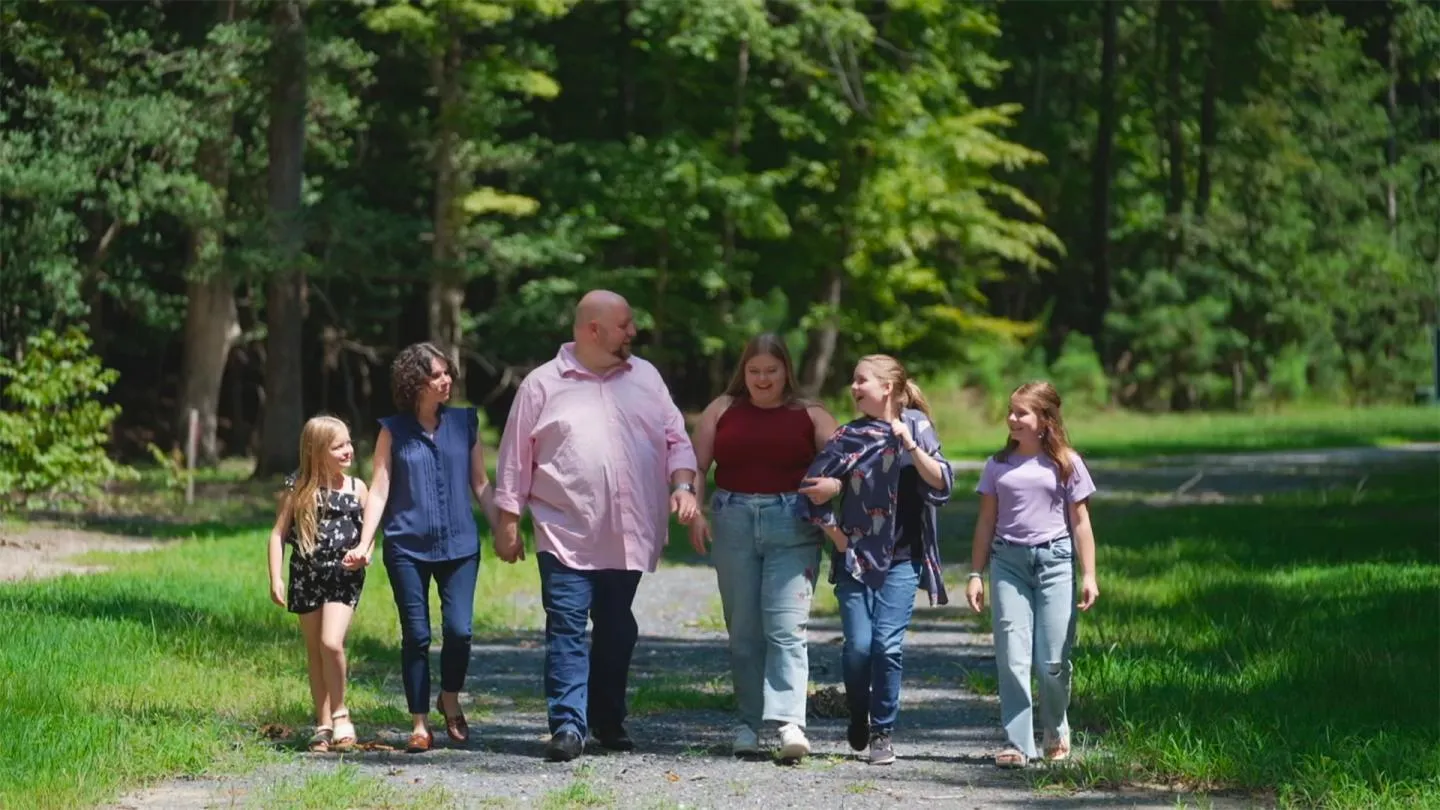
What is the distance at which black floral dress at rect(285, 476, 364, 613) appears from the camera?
970 cm

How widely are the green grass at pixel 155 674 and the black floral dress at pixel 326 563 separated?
26.0 inches

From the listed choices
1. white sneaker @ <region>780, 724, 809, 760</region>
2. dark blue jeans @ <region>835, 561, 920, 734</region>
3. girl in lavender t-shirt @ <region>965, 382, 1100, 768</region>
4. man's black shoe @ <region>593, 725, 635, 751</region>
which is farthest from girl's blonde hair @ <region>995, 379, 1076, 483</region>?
man's black shoe @ <region>593, 725, 635, 751</region>

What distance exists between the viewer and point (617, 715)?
9.85 m

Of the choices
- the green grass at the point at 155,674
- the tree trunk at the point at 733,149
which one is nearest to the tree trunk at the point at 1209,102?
the tree trunk at the point at 733,149

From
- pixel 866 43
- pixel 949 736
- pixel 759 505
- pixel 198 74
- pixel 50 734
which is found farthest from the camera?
pixel 866 43

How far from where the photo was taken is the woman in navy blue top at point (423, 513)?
31.9 ft

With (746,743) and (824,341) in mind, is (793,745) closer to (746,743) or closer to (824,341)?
(746,743)

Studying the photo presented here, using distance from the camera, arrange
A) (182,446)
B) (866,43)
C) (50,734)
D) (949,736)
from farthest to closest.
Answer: (866,43) < (182,446) < (949,736) < (50,734)

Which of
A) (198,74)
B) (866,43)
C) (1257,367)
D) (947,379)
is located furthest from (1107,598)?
(1257,367)

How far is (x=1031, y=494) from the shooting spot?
9469 millimetres

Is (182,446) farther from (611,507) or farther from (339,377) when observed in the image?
(611,507)

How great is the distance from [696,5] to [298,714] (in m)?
21.4

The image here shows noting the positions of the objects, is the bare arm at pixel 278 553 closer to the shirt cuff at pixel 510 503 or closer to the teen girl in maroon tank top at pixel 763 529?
the shirt cuff at pixel 510 503

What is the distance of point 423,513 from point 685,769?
66.9 inches
